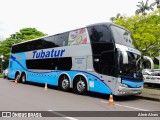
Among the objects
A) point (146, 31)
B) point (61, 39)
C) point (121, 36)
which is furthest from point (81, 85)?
point (146, 31)

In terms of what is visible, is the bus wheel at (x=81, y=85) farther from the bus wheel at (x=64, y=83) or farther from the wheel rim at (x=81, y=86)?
the bus wheel at (x=64, y=83)

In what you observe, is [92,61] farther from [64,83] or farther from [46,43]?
[46,43]

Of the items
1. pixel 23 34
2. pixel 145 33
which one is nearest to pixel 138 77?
pixel 145 33

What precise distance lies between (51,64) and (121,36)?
6.07m

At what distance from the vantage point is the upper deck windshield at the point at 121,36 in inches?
450

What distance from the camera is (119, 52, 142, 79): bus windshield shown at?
10.8 m

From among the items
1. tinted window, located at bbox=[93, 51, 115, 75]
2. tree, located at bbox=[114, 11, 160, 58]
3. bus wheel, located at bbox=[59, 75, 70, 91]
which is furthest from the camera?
tree, located at bbox=[114, 11, 160, 58]

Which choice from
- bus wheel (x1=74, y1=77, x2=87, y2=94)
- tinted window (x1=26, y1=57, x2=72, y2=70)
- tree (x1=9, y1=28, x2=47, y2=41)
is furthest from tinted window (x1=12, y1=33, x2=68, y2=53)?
tree (x1=9, y1=28, x2=47, y2=41)

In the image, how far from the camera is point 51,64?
51.4ft

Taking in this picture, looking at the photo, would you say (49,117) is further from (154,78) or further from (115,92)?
(154,78)

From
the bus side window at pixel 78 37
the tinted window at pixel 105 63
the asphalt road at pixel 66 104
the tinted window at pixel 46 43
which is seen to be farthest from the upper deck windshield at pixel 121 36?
the tinted window at pixel 46 43

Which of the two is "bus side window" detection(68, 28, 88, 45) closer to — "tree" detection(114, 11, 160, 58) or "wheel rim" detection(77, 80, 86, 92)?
"wheel rim" detection(77, 80, 86, 92)

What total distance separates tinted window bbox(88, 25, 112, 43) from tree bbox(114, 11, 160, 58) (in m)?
5.79

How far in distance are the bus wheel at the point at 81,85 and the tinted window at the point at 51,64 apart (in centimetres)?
119
